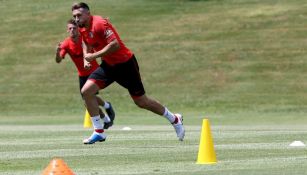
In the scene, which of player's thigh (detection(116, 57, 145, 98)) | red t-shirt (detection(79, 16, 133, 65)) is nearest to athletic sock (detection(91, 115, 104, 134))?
player's thigh (detection(116, 57, 145, 98))

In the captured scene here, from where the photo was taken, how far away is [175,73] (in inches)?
1444

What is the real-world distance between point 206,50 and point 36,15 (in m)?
11.3

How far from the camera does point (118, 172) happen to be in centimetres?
1098

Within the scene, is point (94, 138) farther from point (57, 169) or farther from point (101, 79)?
point (57, 169)

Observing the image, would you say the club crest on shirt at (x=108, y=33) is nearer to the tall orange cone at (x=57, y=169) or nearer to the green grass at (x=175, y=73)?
the green grass at (x=175, y=73)

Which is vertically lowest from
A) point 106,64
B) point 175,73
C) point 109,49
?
point 175,73

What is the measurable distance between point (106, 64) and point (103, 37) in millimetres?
643

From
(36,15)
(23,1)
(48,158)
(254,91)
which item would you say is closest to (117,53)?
(48,158)

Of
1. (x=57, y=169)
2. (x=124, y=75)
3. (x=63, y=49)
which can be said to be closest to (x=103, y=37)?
(x=124, y=75)

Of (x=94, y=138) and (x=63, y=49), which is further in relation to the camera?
(x=63, y=49)

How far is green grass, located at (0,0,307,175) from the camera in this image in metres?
19.4

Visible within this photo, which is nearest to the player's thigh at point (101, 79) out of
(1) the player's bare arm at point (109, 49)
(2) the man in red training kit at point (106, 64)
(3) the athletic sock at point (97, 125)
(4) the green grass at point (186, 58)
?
(2) the man in red training kit at point (106, 64)

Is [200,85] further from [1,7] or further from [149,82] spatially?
[1,7]

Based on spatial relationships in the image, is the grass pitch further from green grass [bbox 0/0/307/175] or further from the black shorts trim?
the black shorts trim
